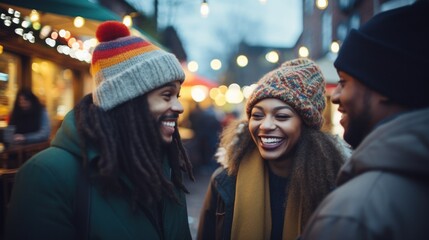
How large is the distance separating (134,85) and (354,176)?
1.17 meters

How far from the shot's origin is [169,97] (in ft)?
6.07

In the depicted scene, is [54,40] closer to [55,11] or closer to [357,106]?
[55,11]

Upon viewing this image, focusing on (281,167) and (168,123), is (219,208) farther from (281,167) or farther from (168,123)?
(168,123)

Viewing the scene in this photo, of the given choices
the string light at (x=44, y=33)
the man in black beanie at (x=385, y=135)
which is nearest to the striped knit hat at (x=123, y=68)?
the man in black beanie at (x=385, y=135)

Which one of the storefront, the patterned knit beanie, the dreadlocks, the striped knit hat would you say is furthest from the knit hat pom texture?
the storefront

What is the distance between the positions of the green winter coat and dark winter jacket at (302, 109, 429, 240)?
0.93 metres

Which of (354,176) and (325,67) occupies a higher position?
(354,176)

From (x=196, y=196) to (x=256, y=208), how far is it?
17.5ft

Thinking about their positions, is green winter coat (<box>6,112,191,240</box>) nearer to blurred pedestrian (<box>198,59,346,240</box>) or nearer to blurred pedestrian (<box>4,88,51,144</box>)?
blurred pedestrian (<box>198,59,346,240</box>)

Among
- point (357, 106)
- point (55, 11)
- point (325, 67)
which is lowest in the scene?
point (325, 67)

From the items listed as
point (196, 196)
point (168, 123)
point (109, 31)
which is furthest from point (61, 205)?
point (196, 196)

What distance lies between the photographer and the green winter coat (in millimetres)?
1354

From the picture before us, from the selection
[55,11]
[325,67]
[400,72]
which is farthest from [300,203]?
[325,67]

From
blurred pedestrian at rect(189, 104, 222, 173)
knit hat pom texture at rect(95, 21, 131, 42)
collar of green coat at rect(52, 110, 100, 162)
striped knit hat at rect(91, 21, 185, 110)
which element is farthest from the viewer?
blurred pedestrian at rect(189, 104, 222, 173)
